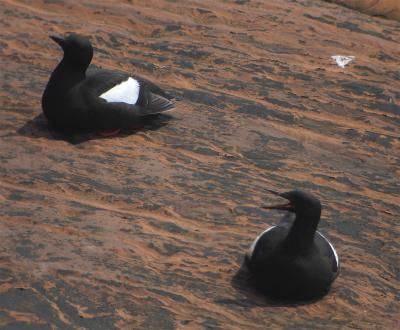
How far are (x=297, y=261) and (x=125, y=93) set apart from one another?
3101 millimetres

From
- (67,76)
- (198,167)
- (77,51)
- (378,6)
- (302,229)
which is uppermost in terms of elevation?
(378,6)

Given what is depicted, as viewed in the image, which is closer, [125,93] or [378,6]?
[125,93]

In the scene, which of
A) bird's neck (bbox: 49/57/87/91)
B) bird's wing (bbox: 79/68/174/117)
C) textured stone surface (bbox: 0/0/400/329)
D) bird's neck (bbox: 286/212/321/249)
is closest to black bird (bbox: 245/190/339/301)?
bird's neck (bbox: 286/212/321/249)

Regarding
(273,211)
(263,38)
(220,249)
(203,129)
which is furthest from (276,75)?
(220,249)

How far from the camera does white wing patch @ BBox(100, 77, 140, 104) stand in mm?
9312

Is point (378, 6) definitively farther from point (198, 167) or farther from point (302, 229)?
point (302, 229)

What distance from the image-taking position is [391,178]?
372 inches

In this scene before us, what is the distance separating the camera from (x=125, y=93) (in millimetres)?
9453

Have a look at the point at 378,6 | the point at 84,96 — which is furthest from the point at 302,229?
the point at 378,6

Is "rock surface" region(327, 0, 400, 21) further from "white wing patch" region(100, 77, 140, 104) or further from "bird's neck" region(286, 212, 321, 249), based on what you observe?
"bird's neck" region(286, 212, 321, 249)

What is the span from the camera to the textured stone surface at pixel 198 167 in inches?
267

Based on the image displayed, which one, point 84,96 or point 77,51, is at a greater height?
point 77,51

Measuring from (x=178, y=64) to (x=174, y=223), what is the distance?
11.5 ft

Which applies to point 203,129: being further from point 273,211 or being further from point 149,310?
point 149,310
